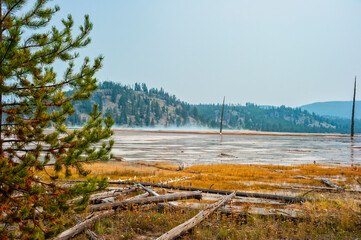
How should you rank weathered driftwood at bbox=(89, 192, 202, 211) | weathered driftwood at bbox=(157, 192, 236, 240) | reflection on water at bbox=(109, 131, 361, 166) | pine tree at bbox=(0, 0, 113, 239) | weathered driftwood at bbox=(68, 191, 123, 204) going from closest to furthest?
pine tree at bbox=(0, 0, 113, 239) → weathered driftwood at bbox=(157, 192, 236, 240) → weathered driftwood at bbox=(89, 192, 202, 211) → weathered driftwood at bbox=(68, 191, 123, 204) → reflection on water at bbox=(109, 131, 361, 166)

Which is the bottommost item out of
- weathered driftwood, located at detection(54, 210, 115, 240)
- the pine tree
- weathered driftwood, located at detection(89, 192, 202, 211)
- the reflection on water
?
the reflection on water

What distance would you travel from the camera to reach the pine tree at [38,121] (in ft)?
16.1

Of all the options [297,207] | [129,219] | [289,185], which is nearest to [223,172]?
[289,185]

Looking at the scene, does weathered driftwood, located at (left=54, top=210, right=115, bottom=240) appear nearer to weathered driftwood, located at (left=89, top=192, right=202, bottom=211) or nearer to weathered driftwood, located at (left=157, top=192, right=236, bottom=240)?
weathered driftwood, located at (left=89, top=192, right=202, bottom=211)

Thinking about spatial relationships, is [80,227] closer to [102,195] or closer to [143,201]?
[143,201]

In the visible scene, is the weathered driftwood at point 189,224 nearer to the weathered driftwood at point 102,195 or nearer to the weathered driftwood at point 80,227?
the weathered driftwood at point 80,227

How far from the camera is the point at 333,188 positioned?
13602 mm

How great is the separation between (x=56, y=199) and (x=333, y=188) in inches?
481

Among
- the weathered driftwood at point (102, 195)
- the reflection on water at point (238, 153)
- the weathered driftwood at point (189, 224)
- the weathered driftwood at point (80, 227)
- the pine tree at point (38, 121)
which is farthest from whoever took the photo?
A: the reflection on water at point (238, 153)

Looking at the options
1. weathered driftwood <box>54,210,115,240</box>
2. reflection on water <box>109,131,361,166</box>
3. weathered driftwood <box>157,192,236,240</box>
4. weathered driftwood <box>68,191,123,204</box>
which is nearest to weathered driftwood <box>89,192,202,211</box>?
weathered driftwood <box>54,210,115,240</box>

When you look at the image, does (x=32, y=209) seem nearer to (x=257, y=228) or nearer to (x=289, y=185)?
(x=257, y=228)

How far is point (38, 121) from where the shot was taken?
5234 mm

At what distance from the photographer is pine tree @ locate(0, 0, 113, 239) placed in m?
4.92

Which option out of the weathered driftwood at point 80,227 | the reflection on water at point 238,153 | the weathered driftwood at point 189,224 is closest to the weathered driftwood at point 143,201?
the weathered driftwood at point 80,227
